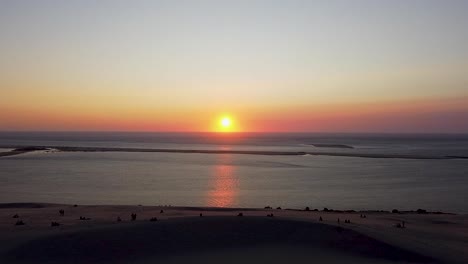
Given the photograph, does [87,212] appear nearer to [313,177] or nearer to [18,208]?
[18,208]

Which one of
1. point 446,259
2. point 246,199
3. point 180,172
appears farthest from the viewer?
point 180,172

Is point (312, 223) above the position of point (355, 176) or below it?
below

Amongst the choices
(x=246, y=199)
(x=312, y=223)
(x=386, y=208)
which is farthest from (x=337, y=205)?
(x=312, y=223)

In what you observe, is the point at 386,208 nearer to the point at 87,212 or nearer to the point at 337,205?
the point at 337,205

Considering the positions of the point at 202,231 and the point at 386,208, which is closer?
the point at 202,231

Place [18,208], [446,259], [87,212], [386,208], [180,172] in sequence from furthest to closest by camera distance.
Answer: [180,172] < [386,208] < [18,208] < [87,212] < [446,259]

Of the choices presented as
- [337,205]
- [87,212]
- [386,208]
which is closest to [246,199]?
[337,205]
